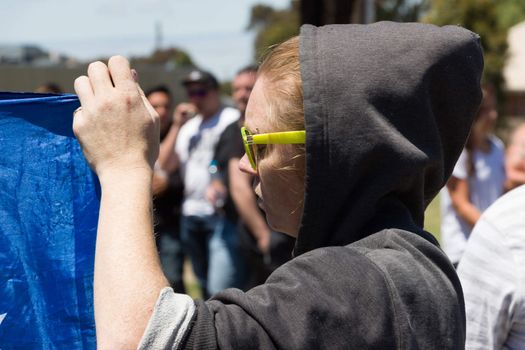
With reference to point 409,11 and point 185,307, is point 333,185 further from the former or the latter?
point 409,11

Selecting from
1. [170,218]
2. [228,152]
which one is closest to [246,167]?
[228,152]

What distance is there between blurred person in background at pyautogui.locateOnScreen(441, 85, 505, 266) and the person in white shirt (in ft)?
8.64

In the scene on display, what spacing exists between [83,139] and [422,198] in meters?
0.66

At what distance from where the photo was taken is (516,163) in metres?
4.76

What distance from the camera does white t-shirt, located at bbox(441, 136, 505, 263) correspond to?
4621mm

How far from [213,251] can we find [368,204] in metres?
4.10

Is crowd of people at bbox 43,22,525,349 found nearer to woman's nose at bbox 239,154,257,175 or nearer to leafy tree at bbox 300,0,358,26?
woman's nose at bbox 239,154,257,175

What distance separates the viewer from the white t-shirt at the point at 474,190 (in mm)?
4621

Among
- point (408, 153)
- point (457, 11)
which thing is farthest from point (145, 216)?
point (457, 11)

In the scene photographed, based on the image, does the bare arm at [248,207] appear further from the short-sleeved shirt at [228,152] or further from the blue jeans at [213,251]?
the blue jeans at [213,251]

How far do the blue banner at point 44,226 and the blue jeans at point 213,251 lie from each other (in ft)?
11.5

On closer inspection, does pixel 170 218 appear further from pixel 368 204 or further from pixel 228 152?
pixel 368 204

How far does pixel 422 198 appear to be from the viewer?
1.52 m

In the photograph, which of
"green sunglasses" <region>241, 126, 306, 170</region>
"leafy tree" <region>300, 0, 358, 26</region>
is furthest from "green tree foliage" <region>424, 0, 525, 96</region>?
"green sunglasses" <region>241, 126, 306, 170</region>
